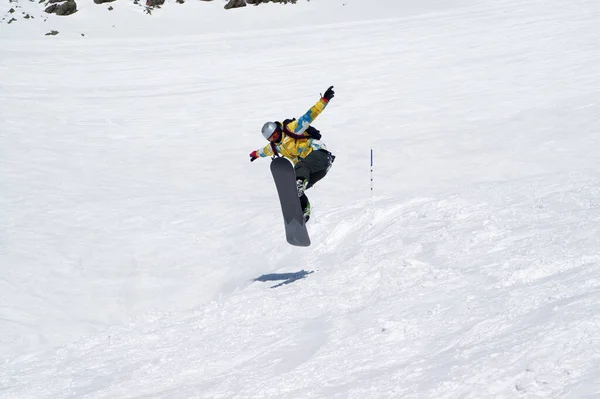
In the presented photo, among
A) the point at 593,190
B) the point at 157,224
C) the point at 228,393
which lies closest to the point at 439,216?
the point at 593,190

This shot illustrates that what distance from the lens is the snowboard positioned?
8703 millimetres

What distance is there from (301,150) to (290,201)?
636 mm

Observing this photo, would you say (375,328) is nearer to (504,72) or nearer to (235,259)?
(235,259)

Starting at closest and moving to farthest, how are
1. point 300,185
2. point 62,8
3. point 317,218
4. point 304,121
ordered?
point 304,121, point 300,185, point 317,218, point 62,8

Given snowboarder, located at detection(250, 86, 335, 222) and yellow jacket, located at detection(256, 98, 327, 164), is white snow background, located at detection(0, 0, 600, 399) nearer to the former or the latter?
snowboarder, located at detection(250, 86, 335, 222)

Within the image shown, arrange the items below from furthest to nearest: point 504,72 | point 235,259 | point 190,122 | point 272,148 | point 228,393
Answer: point 504,72 < point 190,122 < point 235,259 < point 272,148 < point 228,393

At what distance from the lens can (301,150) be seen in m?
8.89

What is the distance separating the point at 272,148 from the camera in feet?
29.4

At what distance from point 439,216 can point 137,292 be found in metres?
3.95

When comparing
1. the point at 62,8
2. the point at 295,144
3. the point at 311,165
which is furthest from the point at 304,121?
the point at 62,8

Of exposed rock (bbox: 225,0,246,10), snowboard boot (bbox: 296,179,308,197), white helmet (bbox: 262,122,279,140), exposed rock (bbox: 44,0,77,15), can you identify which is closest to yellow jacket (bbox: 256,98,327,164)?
white helmet (bbox: 262,122,279,140)

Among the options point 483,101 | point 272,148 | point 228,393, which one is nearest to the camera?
point 228,393

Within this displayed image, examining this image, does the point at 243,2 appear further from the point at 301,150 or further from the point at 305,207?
the point at 305,207

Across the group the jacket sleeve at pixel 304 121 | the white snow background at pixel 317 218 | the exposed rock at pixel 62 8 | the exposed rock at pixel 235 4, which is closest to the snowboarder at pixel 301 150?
the jacket sleeve at pixel 304 121
